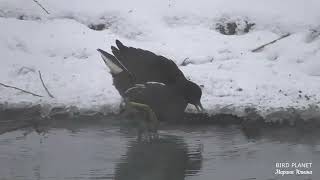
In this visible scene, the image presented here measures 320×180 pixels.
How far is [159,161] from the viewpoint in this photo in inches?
242

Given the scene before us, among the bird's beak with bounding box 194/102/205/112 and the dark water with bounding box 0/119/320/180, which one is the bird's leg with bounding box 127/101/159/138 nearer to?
the dark water with bounding box 0/119/320/180

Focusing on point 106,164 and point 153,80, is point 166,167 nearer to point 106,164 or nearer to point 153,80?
point 106,164

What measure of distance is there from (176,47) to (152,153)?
3.46m

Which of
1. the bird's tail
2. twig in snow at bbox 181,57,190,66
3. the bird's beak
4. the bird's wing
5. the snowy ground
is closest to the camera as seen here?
the bird's wing

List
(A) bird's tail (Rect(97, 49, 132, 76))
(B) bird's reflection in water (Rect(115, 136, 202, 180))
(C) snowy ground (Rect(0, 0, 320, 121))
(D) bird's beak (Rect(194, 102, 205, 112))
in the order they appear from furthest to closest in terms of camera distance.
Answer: (C) snowy ground (Rect(0, 0, 320, 121))
(A) bird's tail (Rect(97, 49, 132, 76))
(D) bird's beak (Rect(194, 102, 205, 112))
(B) bird's reflection in water (Rect(115, 136, 202, 180))

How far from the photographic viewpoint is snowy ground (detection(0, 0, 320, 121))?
8164 mm

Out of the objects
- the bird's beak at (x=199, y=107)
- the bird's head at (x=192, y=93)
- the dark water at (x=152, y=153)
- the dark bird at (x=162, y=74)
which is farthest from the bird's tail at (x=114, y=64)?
the bird's beak at (x=199, y=107)

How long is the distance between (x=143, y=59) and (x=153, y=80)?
29cm

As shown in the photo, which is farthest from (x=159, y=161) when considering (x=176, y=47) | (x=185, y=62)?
(x=176, y=47)

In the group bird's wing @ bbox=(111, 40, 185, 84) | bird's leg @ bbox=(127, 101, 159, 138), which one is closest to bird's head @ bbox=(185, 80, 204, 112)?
bird's wing @ bbox=(111, 40, 185, 84)

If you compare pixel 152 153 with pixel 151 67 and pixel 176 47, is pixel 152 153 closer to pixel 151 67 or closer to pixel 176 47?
pixel 151 67

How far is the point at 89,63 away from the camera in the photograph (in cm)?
926

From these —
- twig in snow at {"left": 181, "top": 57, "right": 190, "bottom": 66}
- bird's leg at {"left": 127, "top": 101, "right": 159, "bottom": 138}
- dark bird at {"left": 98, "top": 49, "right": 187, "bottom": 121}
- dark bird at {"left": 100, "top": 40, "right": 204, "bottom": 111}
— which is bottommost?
twig in snow at {"left": 181, "top": 57, "right": 190, "bottom": 66}

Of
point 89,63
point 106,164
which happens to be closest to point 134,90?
point 106,164
